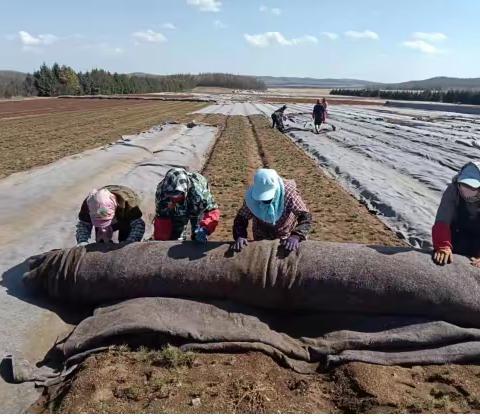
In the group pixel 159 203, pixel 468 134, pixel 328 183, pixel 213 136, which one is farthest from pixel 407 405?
pixel 468 134

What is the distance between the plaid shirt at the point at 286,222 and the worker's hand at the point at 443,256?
52.2 inches

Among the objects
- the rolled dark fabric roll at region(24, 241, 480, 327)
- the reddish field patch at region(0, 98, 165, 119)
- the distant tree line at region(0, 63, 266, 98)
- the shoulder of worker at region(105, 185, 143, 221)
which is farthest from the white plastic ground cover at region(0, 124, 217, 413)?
the distant tree line at region(0, 63, 266, 98)

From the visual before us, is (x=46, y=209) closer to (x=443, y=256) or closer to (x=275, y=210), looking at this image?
(x=275, y=210)

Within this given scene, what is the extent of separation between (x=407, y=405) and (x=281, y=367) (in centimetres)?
116

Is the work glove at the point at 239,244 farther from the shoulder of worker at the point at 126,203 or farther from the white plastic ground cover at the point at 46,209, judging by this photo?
the white plastic ground cover at the point at 46,209

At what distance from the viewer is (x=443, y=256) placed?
→ 16.6ft

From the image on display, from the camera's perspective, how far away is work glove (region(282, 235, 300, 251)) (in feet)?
17.0

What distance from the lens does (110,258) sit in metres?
5.52

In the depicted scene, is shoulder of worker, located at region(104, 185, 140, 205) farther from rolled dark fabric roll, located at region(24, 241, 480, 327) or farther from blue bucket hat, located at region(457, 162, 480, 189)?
blue bucket hat, located at region(457, 162, 480, 189)

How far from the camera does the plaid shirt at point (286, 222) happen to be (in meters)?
5.29

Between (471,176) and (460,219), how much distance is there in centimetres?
65

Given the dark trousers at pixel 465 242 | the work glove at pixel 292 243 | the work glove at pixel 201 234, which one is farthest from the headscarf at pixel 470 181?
the work glove at pixel 201 234

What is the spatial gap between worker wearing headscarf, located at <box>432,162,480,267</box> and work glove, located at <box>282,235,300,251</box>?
1424mm

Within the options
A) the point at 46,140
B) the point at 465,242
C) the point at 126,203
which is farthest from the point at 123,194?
the point at 46,140
